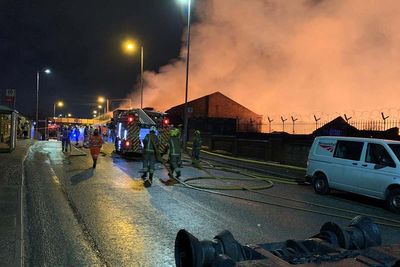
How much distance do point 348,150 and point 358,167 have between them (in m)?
0.75

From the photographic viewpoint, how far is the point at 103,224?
312 inches

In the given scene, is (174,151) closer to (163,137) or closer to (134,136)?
(134,136)

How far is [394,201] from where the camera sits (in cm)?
1062

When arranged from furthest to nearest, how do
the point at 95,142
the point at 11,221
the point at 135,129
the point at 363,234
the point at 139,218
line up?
the point at 135,129
the point at 95,142
the point at 139,218
the point at 11,221
the point at 363,234

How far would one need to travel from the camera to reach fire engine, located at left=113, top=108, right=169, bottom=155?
928 inches

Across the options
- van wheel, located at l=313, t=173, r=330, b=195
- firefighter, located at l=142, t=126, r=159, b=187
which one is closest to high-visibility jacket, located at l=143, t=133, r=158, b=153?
firefighter, located at l=142, t=126, r=159, b=187

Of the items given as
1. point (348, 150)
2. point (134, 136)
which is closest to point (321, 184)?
point (348, 150)

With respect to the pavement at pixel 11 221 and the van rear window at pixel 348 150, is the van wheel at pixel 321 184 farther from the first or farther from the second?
the pavement at pixel 11 221

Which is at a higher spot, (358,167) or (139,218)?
(358,167)

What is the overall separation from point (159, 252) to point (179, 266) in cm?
218

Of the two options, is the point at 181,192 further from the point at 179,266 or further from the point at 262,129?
the point at 262,129

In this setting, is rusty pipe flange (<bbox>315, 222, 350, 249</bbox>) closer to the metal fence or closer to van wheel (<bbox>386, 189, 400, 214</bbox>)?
van wheel (<bbox>386, 189, 400, 214</bbox>)

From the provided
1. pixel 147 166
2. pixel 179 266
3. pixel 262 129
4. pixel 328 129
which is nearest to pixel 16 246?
pixel 179 266

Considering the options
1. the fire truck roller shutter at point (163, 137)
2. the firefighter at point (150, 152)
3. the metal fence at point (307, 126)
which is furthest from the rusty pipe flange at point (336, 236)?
the fire truck roller shutter at point (163, 137)
